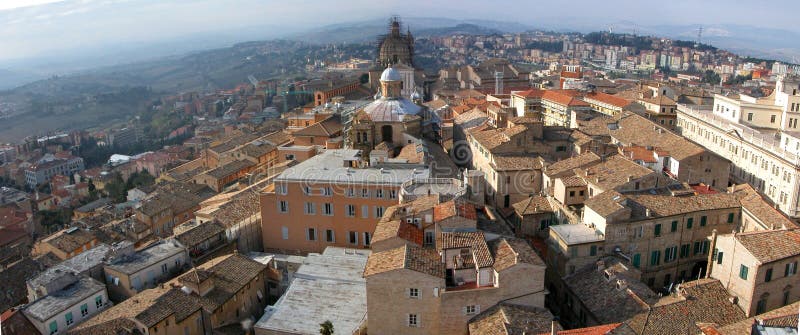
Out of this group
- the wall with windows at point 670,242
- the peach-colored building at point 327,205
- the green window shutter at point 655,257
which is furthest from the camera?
the peach-colored building at point 327,205

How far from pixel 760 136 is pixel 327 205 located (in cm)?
3081

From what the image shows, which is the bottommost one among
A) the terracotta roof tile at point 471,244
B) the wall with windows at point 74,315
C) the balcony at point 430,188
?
the wall with windows at point 74,315

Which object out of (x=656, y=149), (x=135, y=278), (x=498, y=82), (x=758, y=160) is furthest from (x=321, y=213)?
(x=498, y=82)

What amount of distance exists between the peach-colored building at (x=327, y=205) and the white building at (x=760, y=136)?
22950 millimetres

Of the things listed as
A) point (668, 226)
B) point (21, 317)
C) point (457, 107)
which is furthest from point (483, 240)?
point (457, 107)

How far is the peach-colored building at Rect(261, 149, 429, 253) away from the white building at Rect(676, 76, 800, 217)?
2295 centimetres

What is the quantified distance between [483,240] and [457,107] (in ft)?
122

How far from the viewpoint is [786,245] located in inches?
974

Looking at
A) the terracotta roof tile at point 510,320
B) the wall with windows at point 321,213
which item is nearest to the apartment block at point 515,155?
the wall with windows at point 321,213

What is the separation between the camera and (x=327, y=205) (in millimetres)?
32781

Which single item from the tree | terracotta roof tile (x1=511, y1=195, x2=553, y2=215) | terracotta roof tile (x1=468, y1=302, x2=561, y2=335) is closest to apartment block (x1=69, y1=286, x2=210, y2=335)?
the tree

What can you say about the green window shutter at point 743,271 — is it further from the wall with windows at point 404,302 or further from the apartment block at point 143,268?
the apartment block at point 143,268

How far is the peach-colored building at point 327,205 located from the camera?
32188 millimetres

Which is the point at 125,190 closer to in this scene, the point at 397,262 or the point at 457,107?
the point at 457,107
